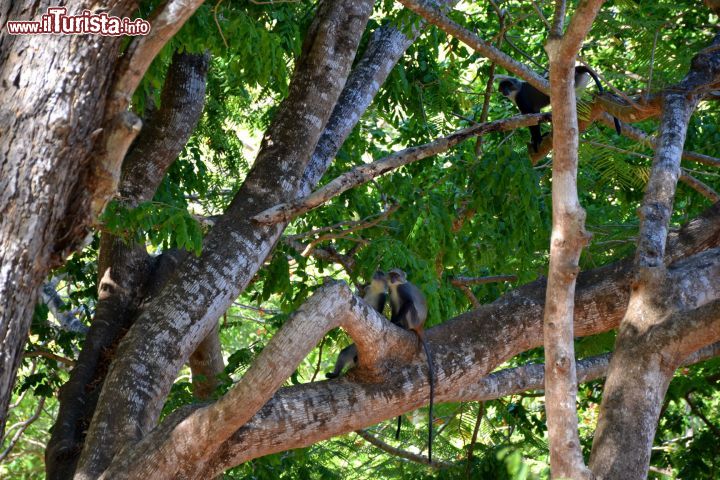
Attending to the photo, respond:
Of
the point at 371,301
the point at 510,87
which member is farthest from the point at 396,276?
the point at 510,87

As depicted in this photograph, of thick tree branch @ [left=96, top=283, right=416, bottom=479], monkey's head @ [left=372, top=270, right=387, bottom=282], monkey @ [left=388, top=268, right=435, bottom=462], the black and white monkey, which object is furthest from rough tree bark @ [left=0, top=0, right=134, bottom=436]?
the black and white monkey

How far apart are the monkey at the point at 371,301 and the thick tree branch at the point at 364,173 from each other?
2.56ft

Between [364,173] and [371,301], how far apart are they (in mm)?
1386

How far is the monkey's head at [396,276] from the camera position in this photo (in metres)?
5.81

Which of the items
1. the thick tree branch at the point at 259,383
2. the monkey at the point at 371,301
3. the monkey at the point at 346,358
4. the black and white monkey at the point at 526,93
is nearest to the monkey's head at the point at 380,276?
the monkey at the point at 371,301

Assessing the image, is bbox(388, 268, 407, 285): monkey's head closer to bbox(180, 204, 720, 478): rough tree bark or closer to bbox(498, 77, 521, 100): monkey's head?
bbox(180, 204, 720, 478): rough tree bark

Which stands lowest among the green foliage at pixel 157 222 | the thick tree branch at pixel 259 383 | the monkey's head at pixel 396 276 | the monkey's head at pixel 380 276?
the thick tree branch at pixel 259 383

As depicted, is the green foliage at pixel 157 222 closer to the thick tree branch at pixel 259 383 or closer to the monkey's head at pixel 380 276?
the thick tree branch at pixel 259 383

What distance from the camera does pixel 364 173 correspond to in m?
5.25

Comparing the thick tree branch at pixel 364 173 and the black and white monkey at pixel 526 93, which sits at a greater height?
the black and white monkey at pixel 526 93

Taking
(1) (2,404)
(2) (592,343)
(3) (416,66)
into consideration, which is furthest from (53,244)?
(3) (416,66)

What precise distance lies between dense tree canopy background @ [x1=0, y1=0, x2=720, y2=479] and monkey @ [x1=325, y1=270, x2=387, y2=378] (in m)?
0.10

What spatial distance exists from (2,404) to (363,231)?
4.32m

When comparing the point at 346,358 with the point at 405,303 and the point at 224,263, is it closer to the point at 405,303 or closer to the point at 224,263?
the point at 405,303
